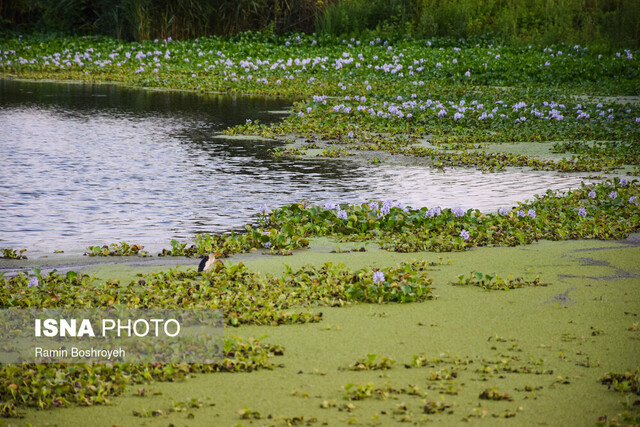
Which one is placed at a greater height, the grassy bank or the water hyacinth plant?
the grassy bank

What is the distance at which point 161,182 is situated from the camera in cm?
820

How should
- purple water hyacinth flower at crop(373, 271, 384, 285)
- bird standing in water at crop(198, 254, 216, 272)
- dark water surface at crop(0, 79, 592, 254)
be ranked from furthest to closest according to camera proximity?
dark water surface at crop(0, 79, 592, 254)
bird standing in water at crop(198, 254, 216, 272)
purple water hyacinth flower at crop(373, 271, 384, 285)

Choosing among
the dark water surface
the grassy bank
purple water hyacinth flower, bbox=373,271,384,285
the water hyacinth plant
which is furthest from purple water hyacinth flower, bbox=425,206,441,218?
the grassy bank

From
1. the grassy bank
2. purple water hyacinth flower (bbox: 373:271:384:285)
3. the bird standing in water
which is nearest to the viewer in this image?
purple water hyacinth flower (bbox: 373:271:384:285)

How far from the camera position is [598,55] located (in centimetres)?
1841

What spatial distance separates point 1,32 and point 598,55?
1537 centimetres

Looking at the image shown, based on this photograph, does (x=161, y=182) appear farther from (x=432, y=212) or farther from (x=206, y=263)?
(x=206, y=263)

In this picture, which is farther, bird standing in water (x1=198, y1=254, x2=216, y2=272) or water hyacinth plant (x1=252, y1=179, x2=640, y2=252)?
water hyacinth plant (x1=252, y1=179, x2=640, y2=252)

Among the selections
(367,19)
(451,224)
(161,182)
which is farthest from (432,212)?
(367,19)

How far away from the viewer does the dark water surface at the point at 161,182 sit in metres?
6.52

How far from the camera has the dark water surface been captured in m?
6.52

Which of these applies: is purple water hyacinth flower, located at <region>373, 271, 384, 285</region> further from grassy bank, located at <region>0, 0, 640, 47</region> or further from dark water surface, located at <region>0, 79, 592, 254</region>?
grassy bank, located at <region>0, 0, 640, 47</region>

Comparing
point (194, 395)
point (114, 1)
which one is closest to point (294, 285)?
point (194, 395)

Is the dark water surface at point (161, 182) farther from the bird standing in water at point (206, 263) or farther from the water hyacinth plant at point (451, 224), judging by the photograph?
the bird standing in water at point (206, 263)
